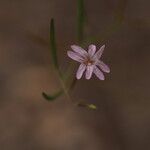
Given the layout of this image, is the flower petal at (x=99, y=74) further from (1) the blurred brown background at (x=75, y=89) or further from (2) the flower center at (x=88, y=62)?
(1) the blurred brown background at (x=75, y=89)

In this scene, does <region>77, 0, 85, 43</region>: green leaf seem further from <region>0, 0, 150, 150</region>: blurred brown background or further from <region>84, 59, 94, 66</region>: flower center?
<region>0, 0, 150, 150</region>: blurred brown background

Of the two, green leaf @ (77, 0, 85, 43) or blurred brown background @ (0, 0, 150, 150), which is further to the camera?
blurred brown background @ (0, 0, 150, 150)

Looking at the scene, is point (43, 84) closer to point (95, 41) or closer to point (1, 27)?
point (1, 27)

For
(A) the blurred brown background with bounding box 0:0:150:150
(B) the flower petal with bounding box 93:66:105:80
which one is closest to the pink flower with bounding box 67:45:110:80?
(B) the flower petal with bounding box 93:66:105:80

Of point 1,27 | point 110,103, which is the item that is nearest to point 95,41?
point 110,103

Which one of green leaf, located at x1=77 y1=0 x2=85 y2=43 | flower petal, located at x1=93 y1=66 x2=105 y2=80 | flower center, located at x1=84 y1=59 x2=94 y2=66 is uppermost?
green leaf, located at x1=77 y1=0 x2=85 y2=43

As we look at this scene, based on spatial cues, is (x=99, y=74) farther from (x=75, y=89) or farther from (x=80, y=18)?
(x=75, y=89)

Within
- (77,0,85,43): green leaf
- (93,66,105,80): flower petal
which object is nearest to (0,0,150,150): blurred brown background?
(77,0,85,43): green leaf

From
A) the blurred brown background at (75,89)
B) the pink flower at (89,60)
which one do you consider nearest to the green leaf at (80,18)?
the pink flower at (89,60)

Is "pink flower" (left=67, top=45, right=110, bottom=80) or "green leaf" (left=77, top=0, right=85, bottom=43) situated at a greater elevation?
"green leaf" (left=77, top=0, right=85, bottom=43)
